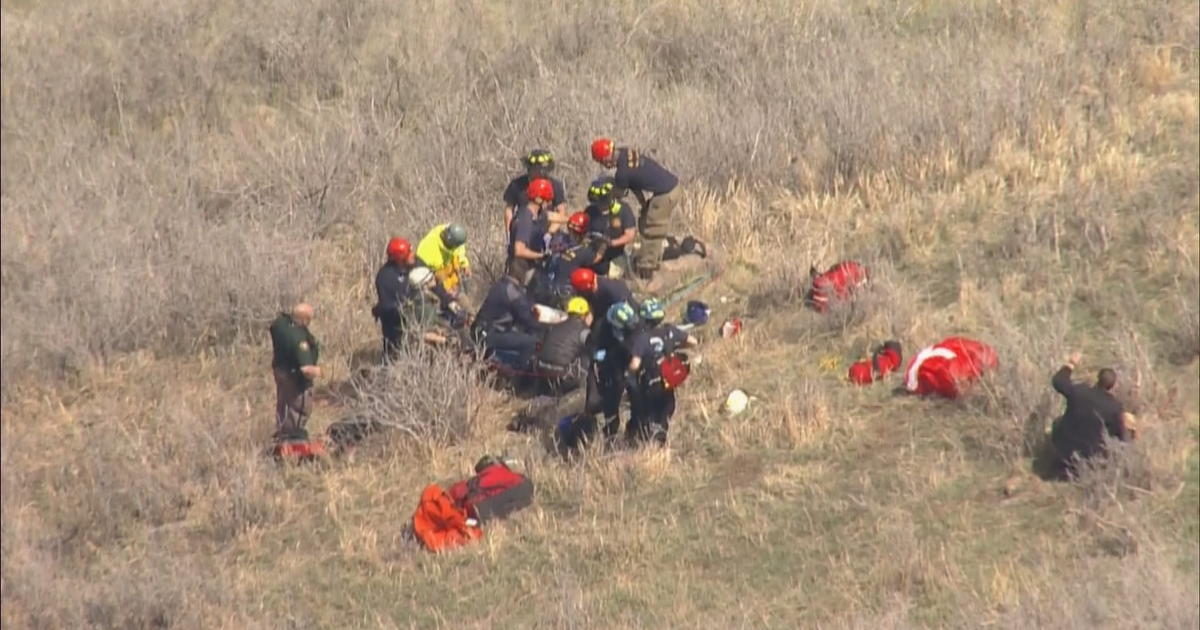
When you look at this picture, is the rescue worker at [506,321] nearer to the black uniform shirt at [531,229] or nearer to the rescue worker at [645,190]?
the black uniform shirt at [531,229]

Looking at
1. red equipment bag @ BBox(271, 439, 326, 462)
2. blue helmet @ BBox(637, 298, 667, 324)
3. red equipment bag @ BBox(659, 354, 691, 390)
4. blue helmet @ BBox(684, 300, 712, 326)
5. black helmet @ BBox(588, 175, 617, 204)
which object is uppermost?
blue helmet @ BBox(637, 298, 667, 324)

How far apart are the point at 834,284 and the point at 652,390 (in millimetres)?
2760

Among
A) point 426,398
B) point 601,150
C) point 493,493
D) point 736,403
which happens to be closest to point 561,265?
point 601,150

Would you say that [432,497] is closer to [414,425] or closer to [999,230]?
[414,425]

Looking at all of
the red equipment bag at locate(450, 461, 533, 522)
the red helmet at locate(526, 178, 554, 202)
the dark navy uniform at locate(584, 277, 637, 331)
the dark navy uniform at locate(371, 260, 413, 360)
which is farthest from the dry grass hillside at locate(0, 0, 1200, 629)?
the red helmet at locate(526, 178, 554, 202)

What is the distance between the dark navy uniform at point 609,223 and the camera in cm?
1543

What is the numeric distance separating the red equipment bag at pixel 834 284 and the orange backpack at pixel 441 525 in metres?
4.01

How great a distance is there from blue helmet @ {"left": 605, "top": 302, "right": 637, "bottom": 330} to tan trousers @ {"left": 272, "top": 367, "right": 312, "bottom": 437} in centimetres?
284

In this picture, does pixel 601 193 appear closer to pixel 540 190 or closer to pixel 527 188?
pixel 540 190

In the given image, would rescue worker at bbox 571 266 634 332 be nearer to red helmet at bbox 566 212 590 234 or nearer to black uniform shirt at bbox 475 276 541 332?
black uniform shirt at bbox 475 276 541 332

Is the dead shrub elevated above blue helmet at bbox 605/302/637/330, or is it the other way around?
blue helmet at bbox 605/302/637/330

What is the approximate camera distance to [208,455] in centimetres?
1338

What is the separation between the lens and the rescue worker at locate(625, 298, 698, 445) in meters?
12.6

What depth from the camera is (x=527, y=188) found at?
15898mm
